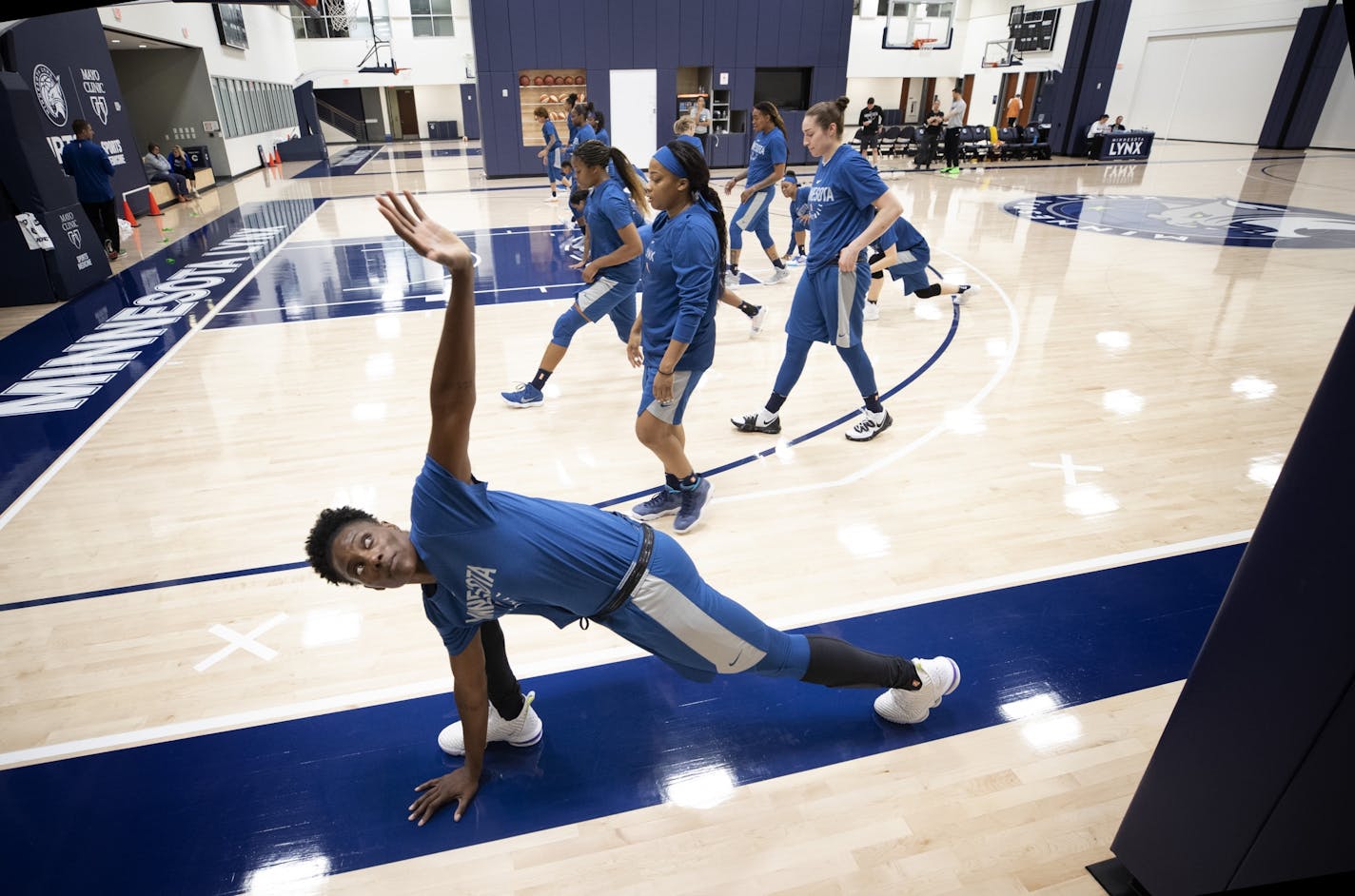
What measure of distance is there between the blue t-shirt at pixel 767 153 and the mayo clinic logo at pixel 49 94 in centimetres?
1041

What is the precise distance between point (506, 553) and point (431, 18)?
118ft

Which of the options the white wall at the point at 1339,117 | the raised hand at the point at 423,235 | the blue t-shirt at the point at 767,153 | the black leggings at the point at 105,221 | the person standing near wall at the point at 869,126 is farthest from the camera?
the white wall at the point at 1339,117

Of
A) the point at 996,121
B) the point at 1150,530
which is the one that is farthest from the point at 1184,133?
→ the point at 1150,530

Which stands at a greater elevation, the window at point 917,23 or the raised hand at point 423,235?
the window at point 917,23

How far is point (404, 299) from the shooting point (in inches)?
335

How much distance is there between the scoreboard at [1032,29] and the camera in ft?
84.4

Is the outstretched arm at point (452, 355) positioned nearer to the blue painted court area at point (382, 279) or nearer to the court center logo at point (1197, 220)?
the blue painted court area at point (382, 279)

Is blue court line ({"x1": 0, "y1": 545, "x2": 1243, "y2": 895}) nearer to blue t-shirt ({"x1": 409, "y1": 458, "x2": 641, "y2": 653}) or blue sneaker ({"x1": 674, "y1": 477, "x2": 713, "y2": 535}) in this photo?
blue t-shirt ({"x1": 409, "y1": 458, "x2": 641, "y2": 653})

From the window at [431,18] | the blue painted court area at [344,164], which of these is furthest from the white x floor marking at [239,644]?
the window at [431,18]

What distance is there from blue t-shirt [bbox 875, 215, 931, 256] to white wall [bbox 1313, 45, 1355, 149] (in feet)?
77.7

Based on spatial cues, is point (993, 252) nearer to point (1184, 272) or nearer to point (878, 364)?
point (1184, 272)

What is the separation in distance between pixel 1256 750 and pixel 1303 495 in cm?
64

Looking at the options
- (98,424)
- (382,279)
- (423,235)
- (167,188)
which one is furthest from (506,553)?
(167,188)

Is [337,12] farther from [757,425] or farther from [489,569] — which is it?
[489,569]
